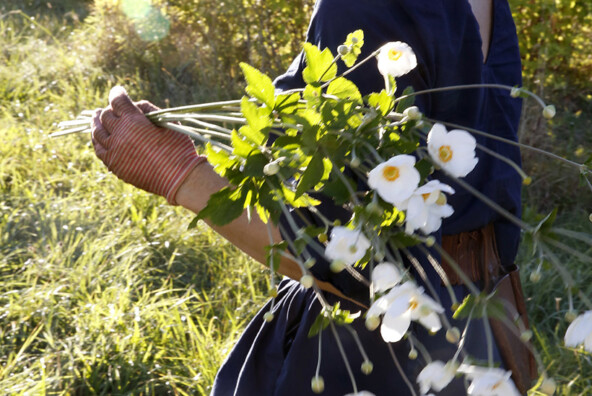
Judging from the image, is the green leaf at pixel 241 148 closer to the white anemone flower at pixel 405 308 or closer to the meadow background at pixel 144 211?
the white anemone flower at pixel 405 308

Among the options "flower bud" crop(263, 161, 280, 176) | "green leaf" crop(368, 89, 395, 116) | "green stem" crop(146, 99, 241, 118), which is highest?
"green leaf" crop(368, 89, 395, 116)

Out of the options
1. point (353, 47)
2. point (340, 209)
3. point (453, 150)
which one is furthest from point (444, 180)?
point (453, 150)

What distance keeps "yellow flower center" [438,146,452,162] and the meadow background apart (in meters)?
1.84

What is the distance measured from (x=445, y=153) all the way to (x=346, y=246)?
16 centimetres

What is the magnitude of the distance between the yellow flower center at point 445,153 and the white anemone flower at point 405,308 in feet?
0.48

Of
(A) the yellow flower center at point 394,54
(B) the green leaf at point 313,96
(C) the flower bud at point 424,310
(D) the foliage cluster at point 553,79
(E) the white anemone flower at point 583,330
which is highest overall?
(B) the green leaf at point 313,96

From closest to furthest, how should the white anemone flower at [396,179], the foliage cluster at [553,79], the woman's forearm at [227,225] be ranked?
the white anemone flower at [396,179]
the woman's forearm at [227,225]
the foliage cluster at [553,79]

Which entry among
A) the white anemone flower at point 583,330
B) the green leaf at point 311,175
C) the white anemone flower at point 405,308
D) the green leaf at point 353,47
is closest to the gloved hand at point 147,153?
the green leaf at point 353,47

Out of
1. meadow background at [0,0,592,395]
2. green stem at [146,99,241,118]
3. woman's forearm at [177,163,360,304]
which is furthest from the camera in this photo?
meadow background at [0,0,592,395]

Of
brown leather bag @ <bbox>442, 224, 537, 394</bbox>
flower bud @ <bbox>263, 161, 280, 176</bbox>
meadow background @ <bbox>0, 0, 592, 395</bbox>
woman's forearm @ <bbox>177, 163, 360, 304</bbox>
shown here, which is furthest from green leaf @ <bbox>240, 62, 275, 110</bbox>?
meadow background @ <bbox>0, 0, 592, 395</bbox>

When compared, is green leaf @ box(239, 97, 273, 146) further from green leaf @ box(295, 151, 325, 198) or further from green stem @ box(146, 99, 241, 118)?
green stem @ box(146, 99, 241, 118)

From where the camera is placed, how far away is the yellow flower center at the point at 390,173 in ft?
2.45

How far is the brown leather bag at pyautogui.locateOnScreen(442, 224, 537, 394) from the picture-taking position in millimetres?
1406

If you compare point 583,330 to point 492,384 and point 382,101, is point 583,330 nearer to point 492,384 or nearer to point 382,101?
point 492,384
